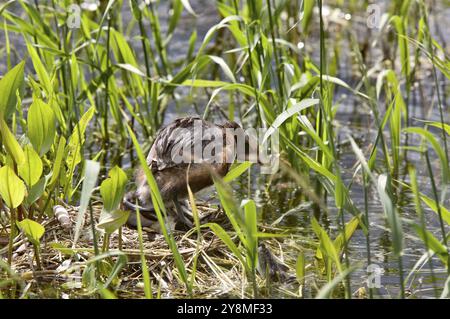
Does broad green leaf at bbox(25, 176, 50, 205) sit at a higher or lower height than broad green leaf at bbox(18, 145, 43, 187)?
lower

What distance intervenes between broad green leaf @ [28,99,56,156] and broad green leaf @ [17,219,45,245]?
0.42m

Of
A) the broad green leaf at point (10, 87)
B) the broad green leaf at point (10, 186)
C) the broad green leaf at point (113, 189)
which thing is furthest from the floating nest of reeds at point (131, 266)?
the broad green leaf at point (10, 87)

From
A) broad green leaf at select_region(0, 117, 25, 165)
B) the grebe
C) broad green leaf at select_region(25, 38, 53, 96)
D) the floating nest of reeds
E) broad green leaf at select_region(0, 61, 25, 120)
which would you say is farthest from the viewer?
broad green leaf at select_region(25, 38, 53, 96)

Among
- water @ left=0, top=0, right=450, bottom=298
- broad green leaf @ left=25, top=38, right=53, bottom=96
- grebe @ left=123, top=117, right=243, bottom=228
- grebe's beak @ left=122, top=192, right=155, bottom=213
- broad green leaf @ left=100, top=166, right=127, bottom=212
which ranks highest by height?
broad green leaf @ left=25, top=38, right=53, bottom=96

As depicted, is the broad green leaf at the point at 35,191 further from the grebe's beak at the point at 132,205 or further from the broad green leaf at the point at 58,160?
the grebe's beak at the point at 132,205

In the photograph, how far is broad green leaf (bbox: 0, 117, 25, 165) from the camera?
10.7 feet

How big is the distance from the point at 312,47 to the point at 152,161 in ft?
11.9

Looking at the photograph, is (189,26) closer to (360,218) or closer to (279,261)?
(279,261)

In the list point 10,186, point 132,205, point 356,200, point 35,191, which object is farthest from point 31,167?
point 356,200

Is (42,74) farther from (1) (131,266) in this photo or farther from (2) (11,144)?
(1) (131,266)

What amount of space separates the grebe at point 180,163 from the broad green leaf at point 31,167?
2.44ft

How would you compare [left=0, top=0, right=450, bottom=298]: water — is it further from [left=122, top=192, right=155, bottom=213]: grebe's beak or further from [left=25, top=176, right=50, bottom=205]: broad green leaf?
[left=25, top=176, right=50, bottom=205]: broad green leaf

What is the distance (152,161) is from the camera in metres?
4.32

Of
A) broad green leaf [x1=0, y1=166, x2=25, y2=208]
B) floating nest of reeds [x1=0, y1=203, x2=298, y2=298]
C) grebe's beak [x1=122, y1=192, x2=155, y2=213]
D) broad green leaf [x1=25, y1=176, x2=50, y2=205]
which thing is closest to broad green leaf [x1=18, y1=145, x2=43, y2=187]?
broad green leaf [x1=25, y1=176, x2=50, y2=205]
